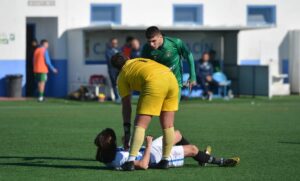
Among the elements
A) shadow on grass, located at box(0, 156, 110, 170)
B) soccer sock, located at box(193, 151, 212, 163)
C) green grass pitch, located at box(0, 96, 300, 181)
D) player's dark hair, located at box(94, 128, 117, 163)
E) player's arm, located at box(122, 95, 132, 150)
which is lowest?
shadow on grass, located at box(0, 156, 110, 170)

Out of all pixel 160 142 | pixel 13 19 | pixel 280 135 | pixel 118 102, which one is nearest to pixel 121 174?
pixel 160 142

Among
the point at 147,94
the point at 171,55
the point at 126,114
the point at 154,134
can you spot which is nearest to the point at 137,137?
the point at 147,94

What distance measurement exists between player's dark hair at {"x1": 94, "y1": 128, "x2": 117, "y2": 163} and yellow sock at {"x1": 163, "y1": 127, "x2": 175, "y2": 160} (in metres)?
0.67

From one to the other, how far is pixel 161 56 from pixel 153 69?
2121mm

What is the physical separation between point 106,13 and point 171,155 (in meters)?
21.2

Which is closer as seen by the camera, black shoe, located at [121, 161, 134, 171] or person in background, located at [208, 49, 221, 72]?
black shoe, located at [121, 161, 134, 171]

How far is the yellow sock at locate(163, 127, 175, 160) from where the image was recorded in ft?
39.2

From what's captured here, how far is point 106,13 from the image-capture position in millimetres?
32969

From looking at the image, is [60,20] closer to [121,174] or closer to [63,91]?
[63,91]

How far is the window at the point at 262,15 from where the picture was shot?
34.9m

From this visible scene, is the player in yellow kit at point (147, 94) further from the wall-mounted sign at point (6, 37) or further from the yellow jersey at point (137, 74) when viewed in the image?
the wall-mounted sign at point (6, 37)

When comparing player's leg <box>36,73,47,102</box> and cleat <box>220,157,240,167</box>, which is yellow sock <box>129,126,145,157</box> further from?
player's leg <box>36,73,47,102</box>

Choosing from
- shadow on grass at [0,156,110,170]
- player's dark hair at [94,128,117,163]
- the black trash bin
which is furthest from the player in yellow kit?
the black trash bin

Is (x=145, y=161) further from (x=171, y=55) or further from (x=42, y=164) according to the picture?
(x=171, y=55)
